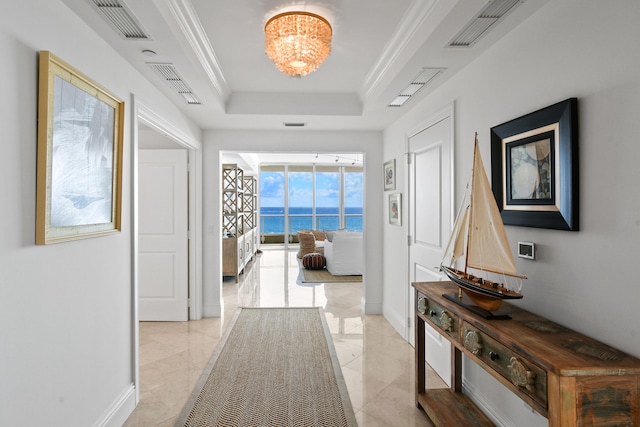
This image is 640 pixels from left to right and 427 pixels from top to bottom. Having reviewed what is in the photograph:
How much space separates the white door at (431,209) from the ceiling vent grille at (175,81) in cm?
217

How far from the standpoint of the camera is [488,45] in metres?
2.22

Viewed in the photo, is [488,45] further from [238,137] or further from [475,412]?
[238,137]

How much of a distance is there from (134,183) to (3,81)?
1252 millimetres

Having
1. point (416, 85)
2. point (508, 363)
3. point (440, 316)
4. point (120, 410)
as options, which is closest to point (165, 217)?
point (120, 410)

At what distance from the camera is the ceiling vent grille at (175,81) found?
2.54 m

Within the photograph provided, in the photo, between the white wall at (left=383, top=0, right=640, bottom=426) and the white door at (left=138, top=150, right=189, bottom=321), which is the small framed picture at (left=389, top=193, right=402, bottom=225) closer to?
the white wall at (left=383, top=0, right=640, bottom=426)

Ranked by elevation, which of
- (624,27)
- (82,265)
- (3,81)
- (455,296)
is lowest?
(455,296)

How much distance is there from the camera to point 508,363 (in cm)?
151

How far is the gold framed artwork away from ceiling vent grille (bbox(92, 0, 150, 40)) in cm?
35

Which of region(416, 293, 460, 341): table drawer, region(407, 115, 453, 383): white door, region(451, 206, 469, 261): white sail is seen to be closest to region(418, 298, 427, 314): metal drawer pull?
region(416, 293, 460, 341): table drawer

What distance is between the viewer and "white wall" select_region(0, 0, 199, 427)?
4.64ft

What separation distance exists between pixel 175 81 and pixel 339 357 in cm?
283

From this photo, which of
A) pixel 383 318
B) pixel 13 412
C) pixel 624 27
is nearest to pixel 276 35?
pixel 624 27

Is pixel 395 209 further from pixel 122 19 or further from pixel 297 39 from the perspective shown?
pixel 122 19
